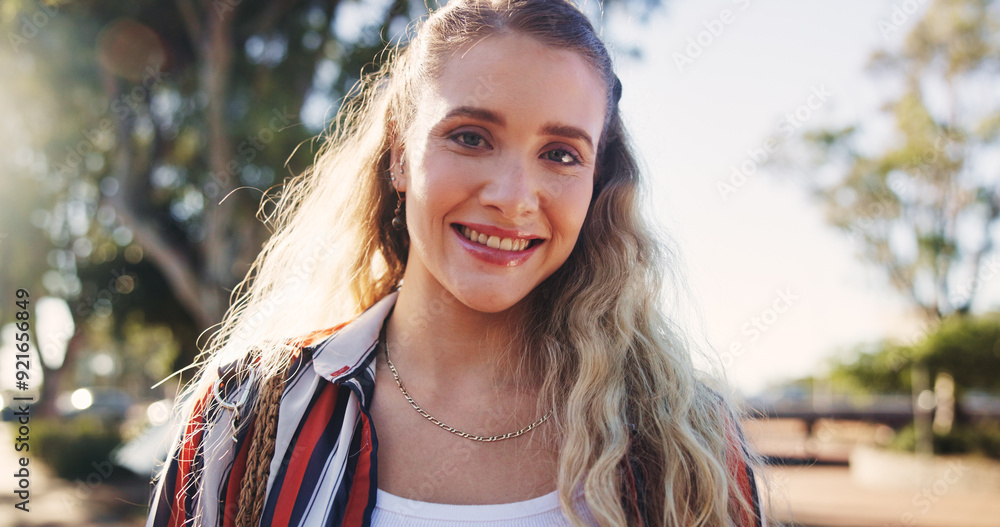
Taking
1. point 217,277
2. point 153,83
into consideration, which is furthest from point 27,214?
point 217,277

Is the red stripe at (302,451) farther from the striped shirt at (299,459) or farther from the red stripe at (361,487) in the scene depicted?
the red stripe at (361,487)

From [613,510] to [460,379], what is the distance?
57 centimetres

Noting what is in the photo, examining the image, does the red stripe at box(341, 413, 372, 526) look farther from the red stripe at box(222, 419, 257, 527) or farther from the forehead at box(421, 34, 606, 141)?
the forehead at box(421, 34, 606, 141)

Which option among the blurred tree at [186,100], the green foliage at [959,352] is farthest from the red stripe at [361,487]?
the green foliage at [959,352]

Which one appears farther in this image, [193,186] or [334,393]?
[193,186]

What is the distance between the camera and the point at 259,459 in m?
1.66

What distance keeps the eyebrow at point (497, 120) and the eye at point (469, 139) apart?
0.05 m

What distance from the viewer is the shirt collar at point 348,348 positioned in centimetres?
180

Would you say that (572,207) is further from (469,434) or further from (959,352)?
(959,352)

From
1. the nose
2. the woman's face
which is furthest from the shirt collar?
the nose

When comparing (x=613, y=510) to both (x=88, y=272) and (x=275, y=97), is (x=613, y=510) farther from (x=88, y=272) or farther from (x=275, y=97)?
(x=88, y=272)

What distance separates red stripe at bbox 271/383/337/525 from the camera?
5.27 feet

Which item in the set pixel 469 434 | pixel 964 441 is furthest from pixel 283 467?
pixel 964 441

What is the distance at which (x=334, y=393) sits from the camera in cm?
181
